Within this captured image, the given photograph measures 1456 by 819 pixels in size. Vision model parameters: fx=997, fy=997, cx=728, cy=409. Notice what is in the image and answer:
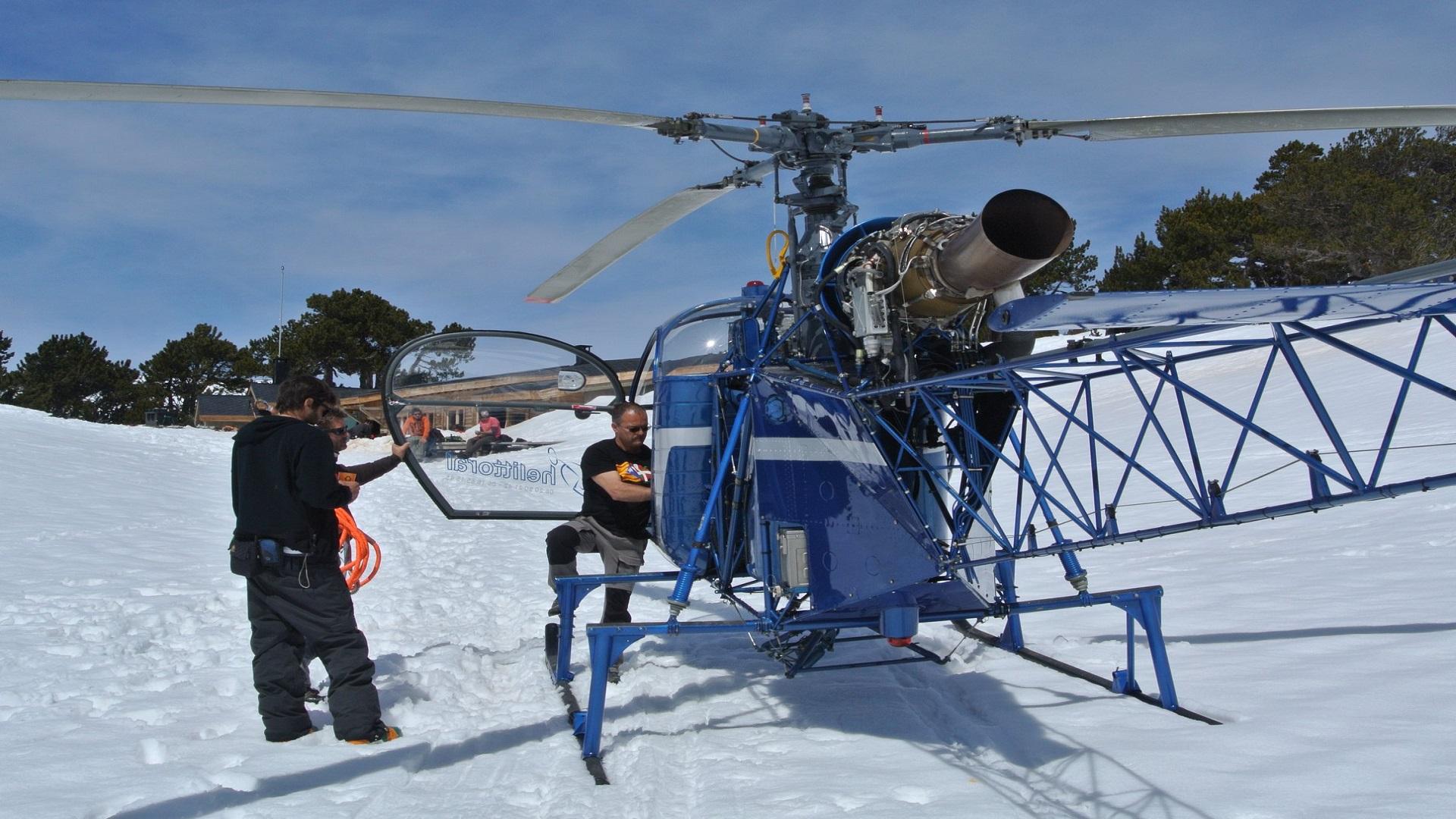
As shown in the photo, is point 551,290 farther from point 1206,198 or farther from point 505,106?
point 1206,198

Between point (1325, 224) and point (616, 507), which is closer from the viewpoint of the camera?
point (616, 507)

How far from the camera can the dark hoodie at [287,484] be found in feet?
15.7

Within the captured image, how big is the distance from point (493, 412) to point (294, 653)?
2.11 m

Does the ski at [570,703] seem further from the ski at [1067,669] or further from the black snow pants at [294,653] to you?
the ski at [1067,669]

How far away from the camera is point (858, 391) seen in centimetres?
456

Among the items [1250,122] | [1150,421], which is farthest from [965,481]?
[1250,122]

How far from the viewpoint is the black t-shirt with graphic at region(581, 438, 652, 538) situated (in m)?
6.51

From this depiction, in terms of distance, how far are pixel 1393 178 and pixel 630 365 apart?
118ft

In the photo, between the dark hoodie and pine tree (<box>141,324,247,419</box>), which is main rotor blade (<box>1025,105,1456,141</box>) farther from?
pine tree (<box>141,324,247,419</box>)

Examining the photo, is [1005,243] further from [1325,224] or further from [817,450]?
[1325,224]

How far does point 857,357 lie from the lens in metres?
4.50

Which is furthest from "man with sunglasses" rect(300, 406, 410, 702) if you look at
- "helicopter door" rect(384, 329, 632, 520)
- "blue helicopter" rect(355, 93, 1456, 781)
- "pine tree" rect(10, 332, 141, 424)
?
"pine tree" rect(10, 332, 141, 424)

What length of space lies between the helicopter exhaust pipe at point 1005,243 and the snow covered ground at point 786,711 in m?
1.99

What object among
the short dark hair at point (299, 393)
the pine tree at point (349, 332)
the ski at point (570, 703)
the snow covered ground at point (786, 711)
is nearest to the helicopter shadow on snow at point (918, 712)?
the snow covered ground at point (786, 711)
